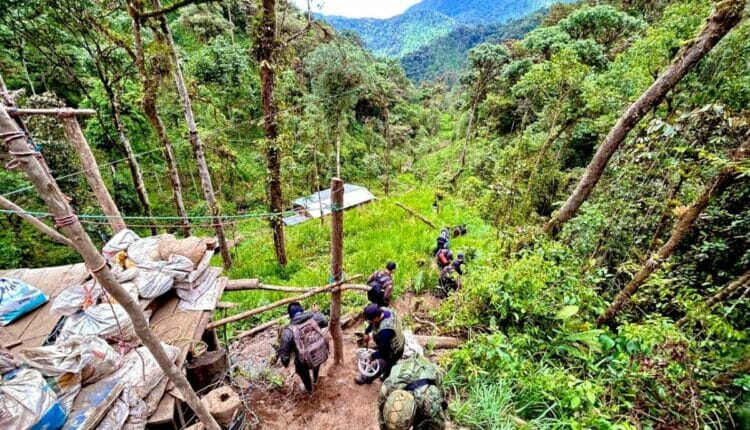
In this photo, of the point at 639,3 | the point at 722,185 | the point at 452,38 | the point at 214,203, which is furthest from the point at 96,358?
the point at 452,38

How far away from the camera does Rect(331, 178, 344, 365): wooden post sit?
4.01 meters

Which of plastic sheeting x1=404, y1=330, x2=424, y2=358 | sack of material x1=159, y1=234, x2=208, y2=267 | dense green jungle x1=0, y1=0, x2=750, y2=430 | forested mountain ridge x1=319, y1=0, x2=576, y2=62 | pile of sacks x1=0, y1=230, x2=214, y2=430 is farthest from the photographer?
forested mountain ridge x1=319, y1=0, x2=576, y2=62

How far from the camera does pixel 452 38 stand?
90750 mm

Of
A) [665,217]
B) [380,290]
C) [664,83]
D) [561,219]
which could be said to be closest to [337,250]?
[380,290]

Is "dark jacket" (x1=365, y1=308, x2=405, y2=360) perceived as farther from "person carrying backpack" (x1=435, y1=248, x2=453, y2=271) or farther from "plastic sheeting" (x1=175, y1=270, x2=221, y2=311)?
"person carrying backpack" (x1=435, y1=248, x2=453, y2=271)

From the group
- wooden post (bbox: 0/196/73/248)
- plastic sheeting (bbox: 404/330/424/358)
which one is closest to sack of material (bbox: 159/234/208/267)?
wooden post (bbox: 0/196/73/248)

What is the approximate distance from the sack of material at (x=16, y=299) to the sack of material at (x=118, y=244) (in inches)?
31.1

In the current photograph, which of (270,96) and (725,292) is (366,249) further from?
(725,292)

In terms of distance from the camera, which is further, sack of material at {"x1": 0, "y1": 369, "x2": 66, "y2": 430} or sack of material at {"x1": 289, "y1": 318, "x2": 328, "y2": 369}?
sack of material at {"x1": 289, "y1": 318, "x2": 328, "y2": 369}

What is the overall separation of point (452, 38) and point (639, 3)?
263 ft

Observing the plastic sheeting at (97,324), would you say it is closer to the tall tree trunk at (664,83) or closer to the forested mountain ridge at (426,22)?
the tall tree trunk at (664,83)

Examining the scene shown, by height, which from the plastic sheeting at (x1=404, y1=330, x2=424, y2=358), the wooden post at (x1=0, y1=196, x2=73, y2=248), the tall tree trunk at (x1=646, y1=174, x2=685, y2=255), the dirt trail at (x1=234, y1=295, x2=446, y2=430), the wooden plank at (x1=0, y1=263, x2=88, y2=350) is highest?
the wooden post at (x1=0, y1=196, x2=73, y2=248)

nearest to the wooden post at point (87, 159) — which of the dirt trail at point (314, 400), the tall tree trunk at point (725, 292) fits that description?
the dirt trail at point (314, 400)

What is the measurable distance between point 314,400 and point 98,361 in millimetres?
2684
